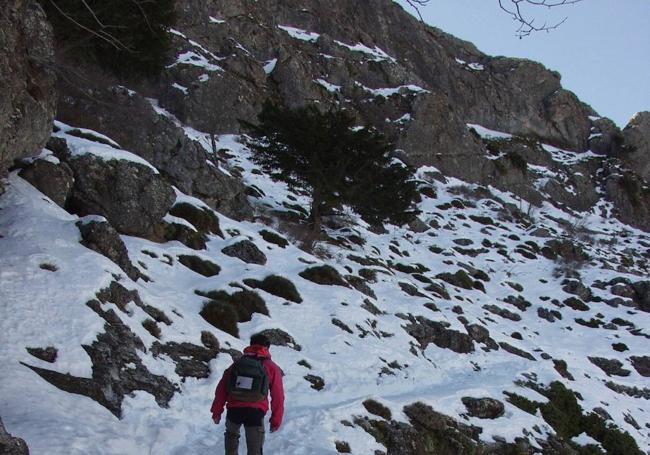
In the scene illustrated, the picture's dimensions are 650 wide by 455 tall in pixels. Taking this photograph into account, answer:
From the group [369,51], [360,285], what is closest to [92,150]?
[360,285]

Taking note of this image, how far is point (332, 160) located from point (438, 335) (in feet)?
36.0

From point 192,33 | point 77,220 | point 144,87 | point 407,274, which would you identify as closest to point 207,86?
point 144,87

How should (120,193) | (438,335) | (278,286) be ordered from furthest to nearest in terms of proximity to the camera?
(438,335)
(278,286)
(120,193)

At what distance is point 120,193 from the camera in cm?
1436

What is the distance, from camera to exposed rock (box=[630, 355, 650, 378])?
889 inches

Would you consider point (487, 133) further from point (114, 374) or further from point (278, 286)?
point (114, 374)

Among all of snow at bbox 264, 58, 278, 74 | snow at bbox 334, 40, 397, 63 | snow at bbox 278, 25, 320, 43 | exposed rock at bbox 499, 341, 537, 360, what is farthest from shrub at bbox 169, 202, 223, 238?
snow at bbox 334, 40, 397, 63

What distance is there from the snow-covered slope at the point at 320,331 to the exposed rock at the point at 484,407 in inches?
7.0

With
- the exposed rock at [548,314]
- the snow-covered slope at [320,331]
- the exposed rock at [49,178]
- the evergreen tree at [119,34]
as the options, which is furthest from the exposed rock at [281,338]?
the exposed rock at [548,314]

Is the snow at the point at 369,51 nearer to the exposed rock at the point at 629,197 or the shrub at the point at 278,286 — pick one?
the exposed rock at the point at 629,197

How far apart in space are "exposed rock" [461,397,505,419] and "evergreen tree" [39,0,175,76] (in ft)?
46.5

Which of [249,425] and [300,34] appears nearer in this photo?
[249,425]

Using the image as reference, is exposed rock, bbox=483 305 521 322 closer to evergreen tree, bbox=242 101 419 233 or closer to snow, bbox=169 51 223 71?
evergreen tree, bbox=242 101 419 233

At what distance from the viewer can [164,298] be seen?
1198 centimetres
